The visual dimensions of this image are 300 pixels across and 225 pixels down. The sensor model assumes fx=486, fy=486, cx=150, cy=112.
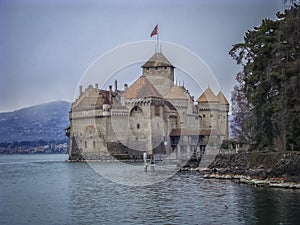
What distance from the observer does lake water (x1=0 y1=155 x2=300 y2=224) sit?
1661 centimetres

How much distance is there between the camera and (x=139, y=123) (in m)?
57.2

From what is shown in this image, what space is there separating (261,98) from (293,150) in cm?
361

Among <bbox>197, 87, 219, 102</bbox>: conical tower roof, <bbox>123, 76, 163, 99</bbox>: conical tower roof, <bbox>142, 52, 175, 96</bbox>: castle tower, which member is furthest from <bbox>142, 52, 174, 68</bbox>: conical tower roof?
<bbox>123, 76, 163, 99</bbox>: conical tower roof

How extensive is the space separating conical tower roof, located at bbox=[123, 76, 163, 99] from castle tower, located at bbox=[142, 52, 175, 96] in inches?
239

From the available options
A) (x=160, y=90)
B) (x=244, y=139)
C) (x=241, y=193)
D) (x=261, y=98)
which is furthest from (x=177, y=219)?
(x=160, y=90)

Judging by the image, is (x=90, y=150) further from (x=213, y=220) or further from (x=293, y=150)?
(x=213, y=220)

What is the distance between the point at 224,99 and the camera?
68188mm

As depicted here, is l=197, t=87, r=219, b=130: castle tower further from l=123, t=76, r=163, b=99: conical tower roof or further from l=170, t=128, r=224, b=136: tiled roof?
l=123, t=76, r=163, b=99: conical tower roof

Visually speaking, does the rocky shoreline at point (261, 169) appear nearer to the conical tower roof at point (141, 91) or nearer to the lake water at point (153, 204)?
the lake water at point (153, 204)

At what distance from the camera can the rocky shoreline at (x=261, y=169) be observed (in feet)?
75.6

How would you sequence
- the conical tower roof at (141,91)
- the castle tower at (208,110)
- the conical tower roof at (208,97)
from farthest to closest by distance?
the conical tower roof at (208,97) < the castle tower at (208,110) < the conical tower roof at (141,91)

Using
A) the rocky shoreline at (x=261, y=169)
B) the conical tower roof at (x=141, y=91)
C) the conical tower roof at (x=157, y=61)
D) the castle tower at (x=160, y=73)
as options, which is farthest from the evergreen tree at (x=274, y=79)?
the conical tower roof at (x=157, y=61)

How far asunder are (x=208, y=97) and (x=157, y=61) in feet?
31.5

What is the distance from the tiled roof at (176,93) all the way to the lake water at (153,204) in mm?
33654
